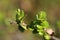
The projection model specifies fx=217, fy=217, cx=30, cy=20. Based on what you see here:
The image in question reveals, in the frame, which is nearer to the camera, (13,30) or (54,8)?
(13,30)

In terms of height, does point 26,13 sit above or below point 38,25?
below

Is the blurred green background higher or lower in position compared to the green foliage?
lower

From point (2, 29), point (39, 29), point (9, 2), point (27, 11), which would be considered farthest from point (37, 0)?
point (39, 29)

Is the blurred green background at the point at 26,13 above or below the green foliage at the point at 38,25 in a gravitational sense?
below

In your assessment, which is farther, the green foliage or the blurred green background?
the blurred green background

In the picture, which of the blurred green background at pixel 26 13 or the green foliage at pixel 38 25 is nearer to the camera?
the green foliage at pixel 38 25

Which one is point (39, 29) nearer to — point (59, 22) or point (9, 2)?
point (59, 22)

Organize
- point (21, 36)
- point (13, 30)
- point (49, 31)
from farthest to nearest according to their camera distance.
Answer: point (13, 30), point (21, 36), point (49, 31)

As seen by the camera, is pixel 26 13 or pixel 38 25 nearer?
pixel 38 25
